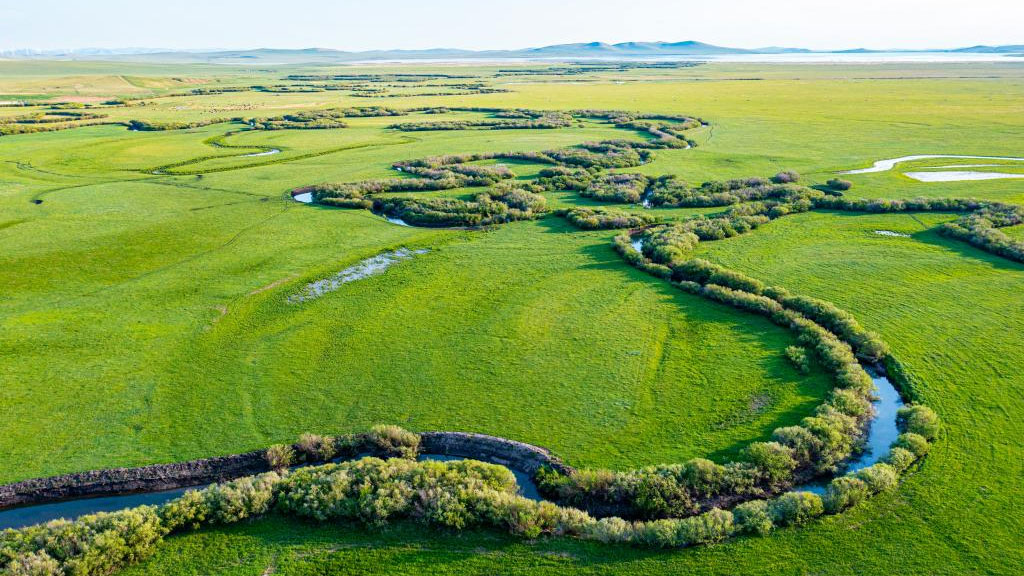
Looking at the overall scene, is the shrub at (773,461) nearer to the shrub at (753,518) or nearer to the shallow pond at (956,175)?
the shrub at (753,518)

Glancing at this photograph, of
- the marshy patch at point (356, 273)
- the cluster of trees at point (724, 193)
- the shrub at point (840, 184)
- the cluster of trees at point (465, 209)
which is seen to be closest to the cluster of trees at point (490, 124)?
the cluster of trees at point (724, 193)

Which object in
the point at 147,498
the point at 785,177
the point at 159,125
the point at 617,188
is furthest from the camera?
the point at 159,125

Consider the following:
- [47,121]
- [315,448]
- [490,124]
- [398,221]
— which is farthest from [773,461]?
[47,121]

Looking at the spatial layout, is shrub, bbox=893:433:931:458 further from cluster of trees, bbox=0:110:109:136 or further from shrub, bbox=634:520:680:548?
cluster of trees, bbox=0:110:109:136

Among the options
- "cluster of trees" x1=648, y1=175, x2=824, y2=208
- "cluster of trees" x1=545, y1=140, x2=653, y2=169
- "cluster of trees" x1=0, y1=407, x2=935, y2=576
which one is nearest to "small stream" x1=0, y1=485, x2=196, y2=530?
"cluster of trees" x1=0, y1=407, x2=935, y2=576

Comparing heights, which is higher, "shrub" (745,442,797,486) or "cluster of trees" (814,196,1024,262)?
"cluster of trees" (814,196,1024,262)

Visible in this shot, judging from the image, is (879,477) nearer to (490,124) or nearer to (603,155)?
(603,155)
